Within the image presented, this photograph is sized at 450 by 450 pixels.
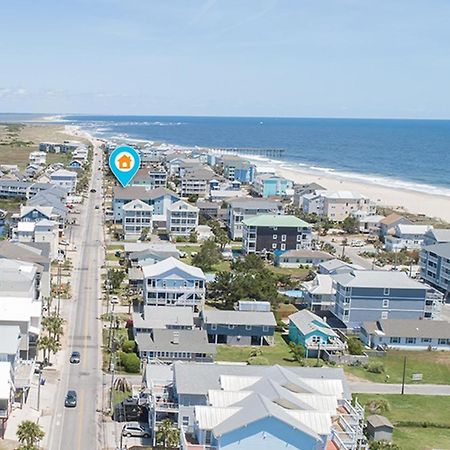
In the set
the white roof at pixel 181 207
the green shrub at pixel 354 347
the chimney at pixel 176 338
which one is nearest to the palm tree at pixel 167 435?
the chimney at pixel 176 338

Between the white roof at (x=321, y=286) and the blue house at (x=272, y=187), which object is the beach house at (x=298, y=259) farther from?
the blue house at (x=272, y=187)

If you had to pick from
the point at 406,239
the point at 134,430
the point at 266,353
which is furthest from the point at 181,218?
the point at 134,430

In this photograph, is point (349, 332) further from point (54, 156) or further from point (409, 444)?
point (54, 156)

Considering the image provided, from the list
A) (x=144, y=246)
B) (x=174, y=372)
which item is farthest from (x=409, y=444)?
(x=144, y=246)

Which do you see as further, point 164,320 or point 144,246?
point 144,246

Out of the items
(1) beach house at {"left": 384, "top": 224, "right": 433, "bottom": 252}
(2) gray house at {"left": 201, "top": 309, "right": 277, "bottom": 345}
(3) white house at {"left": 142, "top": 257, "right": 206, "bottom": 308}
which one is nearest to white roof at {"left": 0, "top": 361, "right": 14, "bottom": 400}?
(2) gray house at {"left": 201, "top": 309, "right": 277, "bottom": 345}

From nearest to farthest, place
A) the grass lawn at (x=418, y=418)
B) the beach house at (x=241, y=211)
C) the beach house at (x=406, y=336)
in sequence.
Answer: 1. the grass lawn at (x=418, y=418)
2. the beach house at (x=406, y=336)
3. the beach house at (x=241, y=211)

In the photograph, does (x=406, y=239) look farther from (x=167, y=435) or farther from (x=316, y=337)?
(x=167, y=435)
